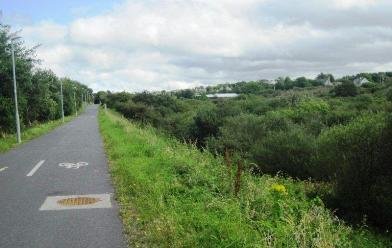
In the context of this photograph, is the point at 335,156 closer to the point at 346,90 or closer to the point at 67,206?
the point at 67,206

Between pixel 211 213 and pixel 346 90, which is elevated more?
pixel 346 90

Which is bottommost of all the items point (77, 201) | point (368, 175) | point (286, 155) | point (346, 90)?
point (286, 155)

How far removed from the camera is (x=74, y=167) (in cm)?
1555

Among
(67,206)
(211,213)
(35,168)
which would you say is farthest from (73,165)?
(211,213)

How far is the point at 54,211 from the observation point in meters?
9.20

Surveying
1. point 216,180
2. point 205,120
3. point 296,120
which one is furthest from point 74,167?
point 296,120

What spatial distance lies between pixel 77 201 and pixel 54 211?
960mm

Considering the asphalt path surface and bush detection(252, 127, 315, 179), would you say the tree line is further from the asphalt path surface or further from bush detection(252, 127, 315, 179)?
the asphalt path surface

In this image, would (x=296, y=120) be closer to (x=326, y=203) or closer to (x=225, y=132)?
(x=225, y=132)

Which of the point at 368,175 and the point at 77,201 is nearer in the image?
the point at 77,201

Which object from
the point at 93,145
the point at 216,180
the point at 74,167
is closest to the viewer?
the point at 216,180

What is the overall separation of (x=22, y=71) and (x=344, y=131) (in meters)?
20.1

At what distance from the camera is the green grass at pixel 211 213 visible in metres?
6.34

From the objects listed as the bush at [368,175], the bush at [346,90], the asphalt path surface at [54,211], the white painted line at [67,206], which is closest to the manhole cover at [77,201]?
the white painted line at [67,206]
